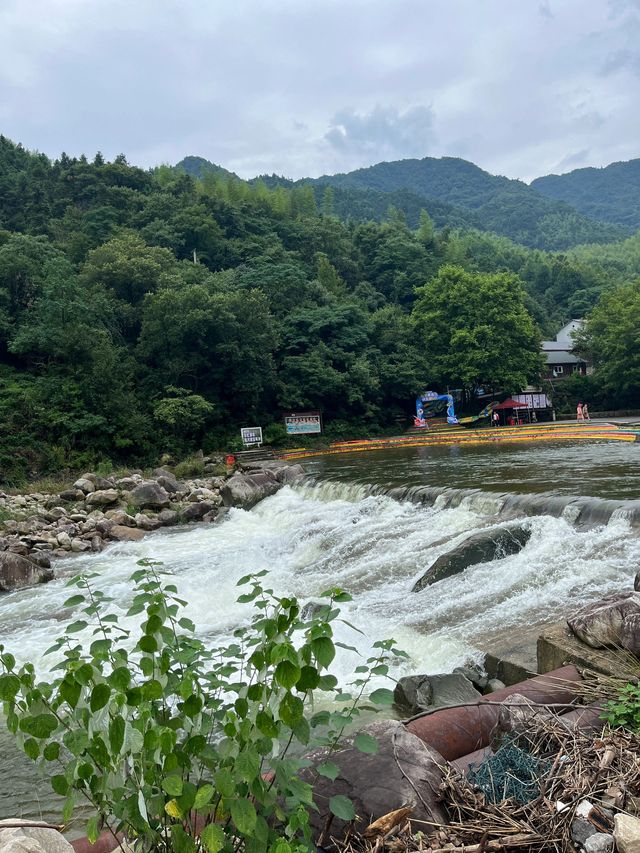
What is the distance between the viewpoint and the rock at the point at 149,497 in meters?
14.8

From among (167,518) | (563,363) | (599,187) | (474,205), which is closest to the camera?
(167,518)

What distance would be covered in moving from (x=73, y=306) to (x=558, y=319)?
43.5 metres

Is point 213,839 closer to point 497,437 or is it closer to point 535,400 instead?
point 497,437

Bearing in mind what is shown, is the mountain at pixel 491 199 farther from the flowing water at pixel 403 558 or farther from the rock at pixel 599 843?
the rock at pixel 599 843

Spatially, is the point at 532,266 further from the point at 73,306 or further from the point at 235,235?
the point at 73,306

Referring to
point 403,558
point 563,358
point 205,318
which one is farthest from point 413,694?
point 563,358

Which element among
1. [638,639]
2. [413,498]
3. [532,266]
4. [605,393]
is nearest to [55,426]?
[413,498]

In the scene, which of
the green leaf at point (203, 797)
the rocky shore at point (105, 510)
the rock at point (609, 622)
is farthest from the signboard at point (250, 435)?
the green leaf at point (203, 797)

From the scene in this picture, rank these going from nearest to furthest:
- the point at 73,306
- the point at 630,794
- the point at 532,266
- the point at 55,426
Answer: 1. the point at 630,794
2. the point at 55,426
3. the point at 73,306
4. the point at 532,266

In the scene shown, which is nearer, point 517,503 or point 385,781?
point 385,781

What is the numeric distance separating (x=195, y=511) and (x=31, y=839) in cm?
1298

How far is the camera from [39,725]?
1.63 metres

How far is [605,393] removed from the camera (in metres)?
34.1

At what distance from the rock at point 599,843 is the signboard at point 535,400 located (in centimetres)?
3344
